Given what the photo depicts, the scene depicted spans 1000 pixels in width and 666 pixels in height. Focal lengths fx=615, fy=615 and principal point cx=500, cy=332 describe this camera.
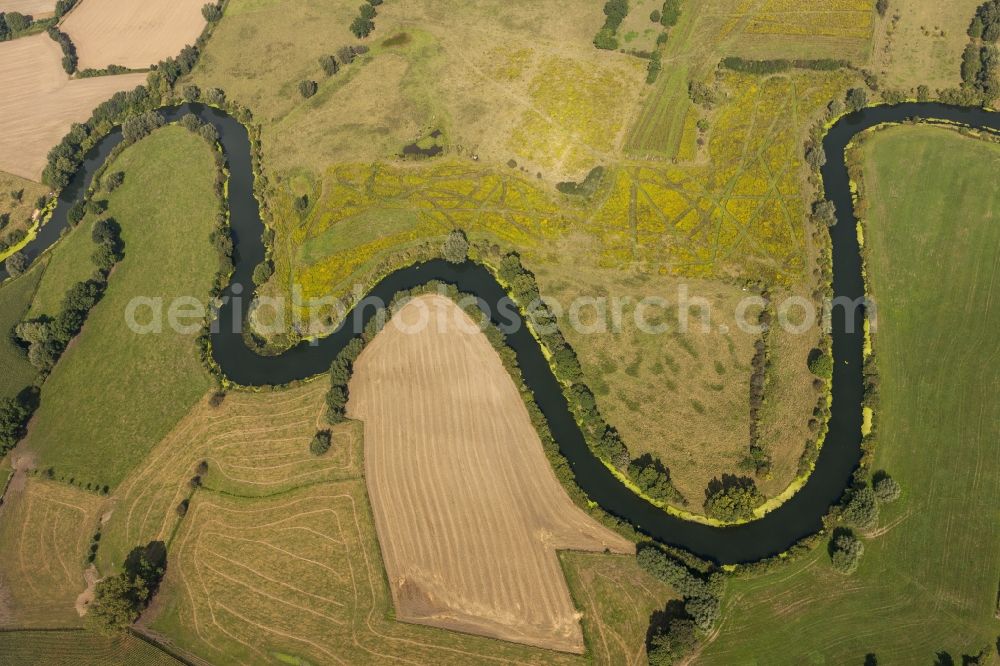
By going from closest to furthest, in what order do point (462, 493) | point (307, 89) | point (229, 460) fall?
point (462, 493), point (229, 460), point (307, 89)

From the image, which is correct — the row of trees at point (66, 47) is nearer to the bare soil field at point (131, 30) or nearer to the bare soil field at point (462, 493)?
the bare soil field at point (131, 30)

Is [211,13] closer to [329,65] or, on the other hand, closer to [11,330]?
[329,65]

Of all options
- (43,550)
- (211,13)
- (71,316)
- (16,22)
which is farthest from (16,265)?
(16,22)

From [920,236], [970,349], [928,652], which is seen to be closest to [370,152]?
[920,236]

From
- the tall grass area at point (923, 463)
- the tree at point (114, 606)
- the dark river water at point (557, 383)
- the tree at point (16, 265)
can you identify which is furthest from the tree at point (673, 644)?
the tree at point (16, 265)

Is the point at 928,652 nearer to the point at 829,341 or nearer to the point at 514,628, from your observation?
the point at 829,341

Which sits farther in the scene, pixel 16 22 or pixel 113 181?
pixel 16 22
